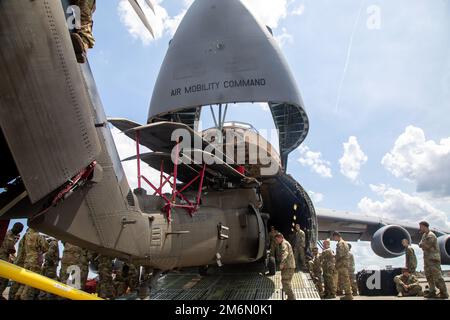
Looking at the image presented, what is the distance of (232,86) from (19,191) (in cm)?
734

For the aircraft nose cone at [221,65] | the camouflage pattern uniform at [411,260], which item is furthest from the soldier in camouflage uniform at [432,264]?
the aircraft nose cone at [221,65]

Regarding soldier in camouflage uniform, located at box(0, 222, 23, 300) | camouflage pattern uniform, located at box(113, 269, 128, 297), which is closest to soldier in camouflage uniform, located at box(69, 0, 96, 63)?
camouflage pattern uniform, located at box(113, 269, 128, 297)

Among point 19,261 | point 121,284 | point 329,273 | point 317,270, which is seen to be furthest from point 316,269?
point 19,261

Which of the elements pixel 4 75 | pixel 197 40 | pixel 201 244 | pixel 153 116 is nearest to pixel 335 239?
pixel 201 244

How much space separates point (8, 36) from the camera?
228 cm

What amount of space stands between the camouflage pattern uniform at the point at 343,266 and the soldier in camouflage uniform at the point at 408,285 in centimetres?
196

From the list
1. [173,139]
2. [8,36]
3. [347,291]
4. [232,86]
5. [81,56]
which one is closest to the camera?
[8,36]

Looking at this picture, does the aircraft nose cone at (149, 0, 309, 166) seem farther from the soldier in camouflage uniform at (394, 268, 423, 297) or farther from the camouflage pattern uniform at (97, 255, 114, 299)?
the soldier in camouflage uniform at (394, 268, 423, 297)

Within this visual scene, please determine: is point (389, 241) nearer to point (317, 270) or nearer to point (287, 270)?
point (317, 270)

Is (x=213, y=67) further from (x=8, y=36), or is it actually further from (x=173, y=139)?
(x=8, y=36)

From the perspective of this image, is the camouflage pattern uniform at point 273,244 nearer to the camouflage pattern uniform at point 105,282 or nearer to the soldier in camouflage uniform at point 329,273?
the soldier in camouflage uniform at point 329,273

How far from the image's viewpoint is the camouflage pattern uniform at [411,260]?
29.5 feet

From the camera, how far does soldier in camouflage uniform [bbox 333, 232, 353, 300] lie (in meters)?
7.32

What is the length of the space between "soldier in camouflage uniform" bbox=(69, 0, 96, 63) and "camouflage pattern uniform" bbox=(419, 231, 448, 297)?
7.26 m
